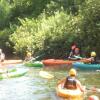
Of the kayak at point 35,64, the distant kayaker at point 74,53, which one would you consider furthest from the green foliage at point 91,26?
the kayak at point 35,64

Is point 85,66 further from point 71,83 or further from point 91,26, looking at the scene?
point 71,83

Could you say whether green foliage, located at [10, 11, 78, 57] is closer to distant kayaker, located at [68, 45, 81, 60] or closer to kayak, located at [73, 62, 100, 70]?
distant kayaker, located at [68, 45, 81, 60]

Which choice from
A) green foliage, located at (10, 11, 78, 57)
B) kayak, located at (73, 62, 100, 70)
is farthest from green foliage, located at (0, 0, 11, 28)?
kayak, located at (73, 62, 100, 70)

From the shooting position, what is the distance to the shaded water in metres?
18.9

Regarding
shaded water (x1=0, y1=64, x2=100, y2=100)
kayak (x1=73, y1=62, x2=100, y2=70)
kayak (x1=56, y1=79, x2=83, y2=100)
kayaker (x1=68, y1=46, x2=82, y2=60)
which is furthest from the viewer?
kayaker (x1=68, y1=46, x2=82, y2=60)

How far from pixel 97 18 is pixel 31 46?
733 centimetres

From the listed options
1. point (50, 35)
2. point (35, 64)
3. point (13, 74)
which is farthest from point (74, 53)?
point (13, 74)

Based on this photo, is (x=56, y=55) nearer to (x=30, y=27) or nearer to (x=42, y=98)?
(x=30, y=27)

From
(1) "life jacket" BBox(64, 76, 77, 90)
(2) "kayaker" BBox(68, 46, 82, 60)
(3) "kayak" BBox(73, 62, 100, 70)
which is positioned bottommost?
(1) "life jacket" BBox(64, 76, 77, 90)

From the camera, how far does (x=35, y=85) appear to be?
2227 centimetres

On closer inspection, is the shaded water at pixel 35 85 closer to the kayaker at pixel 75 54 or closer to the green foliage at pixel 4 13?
the kayaker at pixel 75 54

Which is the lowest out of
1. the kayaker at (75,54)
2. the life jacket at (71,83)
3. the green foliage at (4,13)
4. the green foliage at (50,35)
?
the life jacket at (71,83)

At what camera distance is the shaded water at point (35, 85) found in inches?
744

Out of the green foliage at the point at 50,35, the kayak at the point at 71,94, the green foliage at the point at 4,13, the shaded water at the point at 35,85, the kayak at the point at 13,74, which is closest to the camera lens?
the kayak at the point at 71,94
